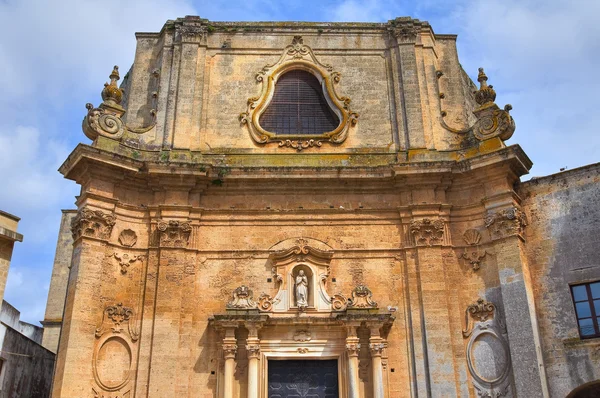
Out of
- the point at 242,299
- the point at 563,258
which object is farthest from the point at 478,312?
the point at 242,299

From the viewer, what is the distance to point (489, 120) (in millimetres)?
14766

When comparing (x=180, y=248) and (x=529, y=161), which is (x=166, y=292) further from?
(x=529, y=161)

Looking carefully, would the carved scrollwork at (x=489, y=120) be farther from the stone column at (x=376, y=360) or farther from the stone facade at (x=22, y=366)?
the stone facade at (x=22, y=366)

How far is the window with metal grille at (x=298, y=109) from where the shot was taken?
16.1m

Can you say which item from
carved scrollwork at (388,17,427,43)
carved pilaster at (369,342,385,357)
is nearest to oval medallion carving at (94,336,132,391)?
carved pilaster at (369,342,385,357)

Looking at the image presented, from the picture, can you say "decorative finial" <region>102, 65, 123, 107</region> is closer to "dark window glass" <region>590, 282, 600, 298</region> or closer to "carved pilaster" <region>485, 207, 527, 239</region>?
"carved pilaster" <region>485, 207, 527, 239</region>

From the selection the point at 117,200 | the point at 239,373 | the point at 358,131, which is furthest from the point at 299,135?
the point at 239,373

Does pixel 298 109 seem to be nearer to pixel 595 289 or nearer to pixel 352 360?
pixel 352 360

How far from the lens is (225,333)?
13.0 meters

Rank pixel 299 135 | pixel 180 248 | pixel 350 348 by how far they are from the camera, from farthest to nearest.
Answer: pixel 299 135
pixel 180 248
pixel 350 348

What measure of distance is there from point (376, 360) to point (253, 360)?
2.42 metres

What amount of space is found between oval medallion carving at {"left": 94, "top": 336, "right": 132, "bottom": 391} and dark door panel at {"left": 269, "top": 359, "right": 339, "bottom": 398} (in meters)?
2.89

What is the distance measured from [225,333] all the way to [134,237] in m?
3.02

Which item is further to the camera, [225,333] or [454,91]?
[454,91]
